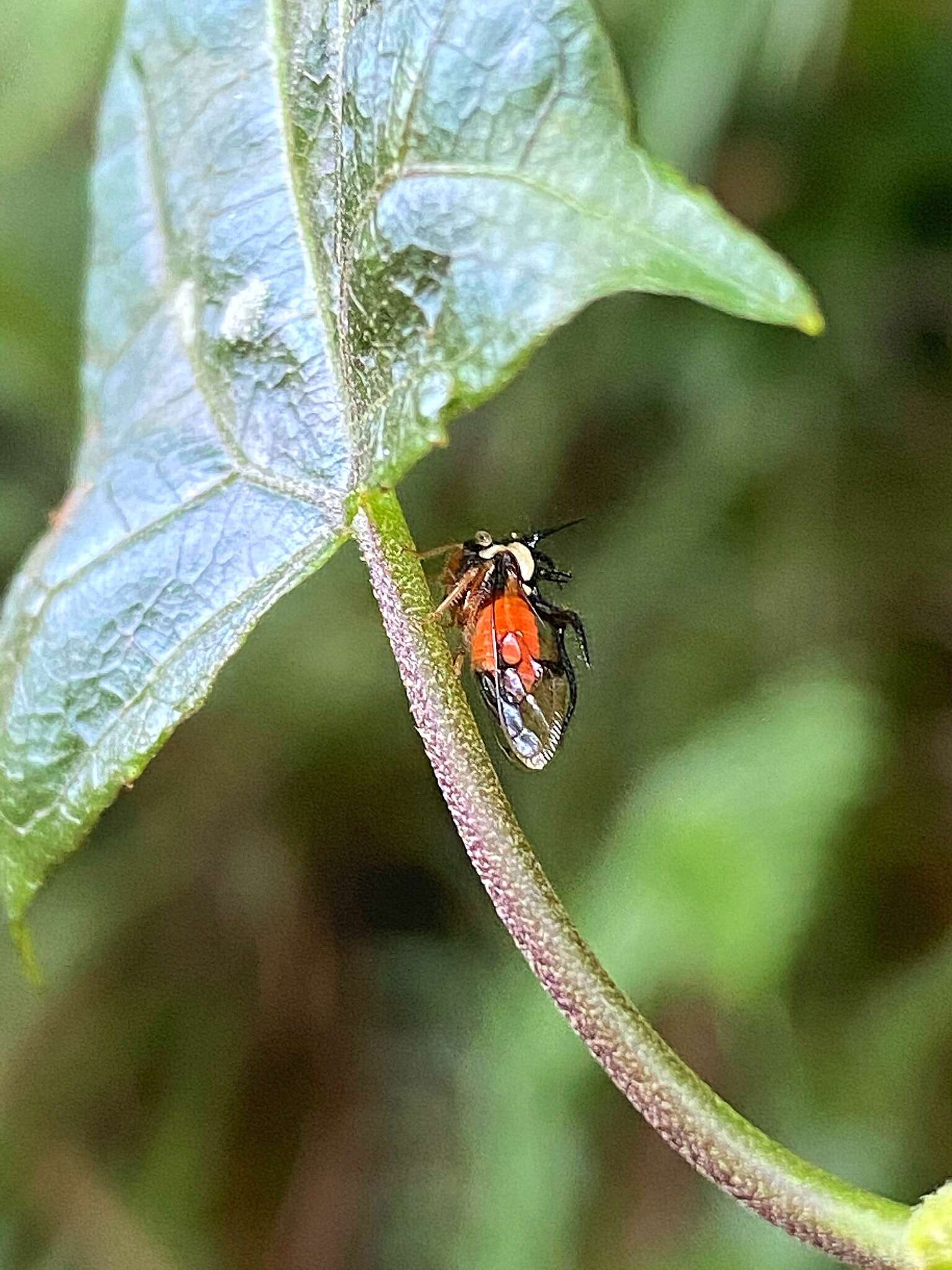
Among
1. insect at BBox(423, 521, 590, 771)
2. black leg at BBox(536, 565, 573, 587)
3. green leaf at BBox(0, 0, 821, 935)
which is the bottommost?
black leg at BBox(536, 565, 573, 587)

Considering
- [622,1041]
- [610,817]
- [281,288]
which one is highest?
[281,288]

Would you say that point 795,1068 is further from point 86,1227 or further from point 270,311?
point 270,311

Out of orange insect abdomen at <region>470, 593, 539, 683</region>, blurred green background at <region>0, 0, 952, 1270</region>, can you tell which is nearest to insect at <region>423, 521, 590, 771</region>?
orange insect abdomen at <region>470, 593, 539, 683</region>

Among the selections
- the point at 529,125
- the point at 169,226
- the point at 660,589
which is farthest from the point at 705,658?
the point at 529,125

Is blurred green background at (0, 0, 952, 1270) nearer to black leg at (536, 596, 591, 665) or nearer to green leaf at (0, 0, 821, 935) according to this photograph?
black leg at (536, 596, 591, 665)

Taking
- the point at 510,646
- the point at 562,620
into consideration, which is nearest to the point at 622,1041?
the point at 510,646

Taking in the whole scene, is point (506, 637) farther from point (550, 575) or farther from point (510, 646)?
point (550, 575)
